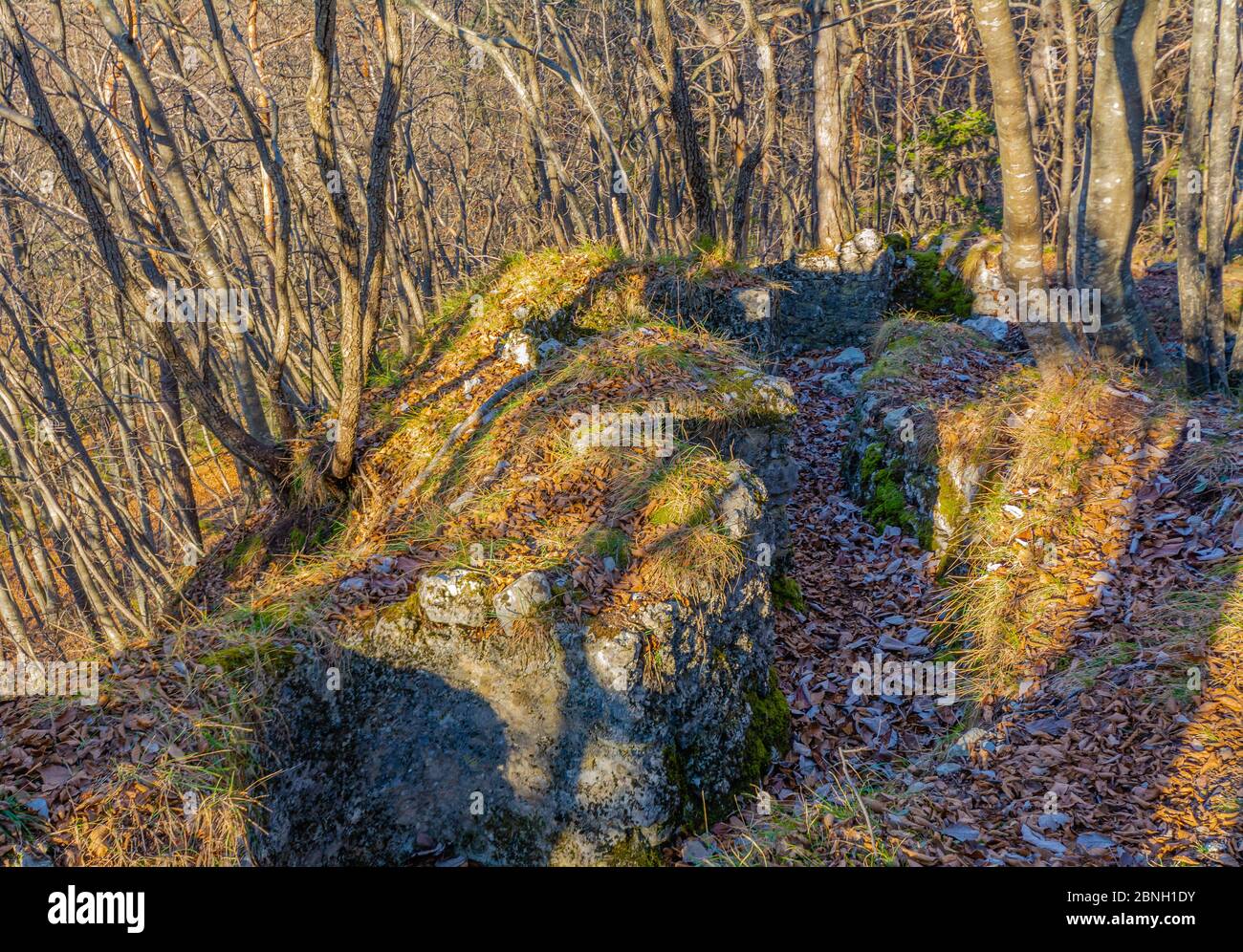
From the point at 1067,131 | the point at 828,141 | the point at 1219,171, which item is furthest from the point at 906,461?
the point at 828,141

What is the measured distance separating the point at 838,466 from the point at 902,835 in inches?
181

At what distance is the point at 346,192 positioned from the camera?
23.0 feet

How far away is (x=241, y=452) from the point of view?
6199 mm

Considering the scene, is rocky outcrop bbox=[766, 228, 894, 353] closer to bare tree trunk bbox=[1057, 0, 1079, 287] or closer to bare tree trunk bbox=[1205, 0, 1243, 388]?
bare tree trunk bbox=[1057, 0, 1079, 287]

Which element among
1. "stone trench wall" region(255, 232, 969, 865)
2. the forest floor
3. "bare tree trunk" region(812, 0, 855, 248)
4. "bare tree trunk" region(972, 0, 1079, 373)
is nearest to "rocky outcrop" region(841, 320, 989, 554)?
the forest floor

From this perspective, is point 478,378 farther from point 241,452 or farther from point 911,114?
point 911,114

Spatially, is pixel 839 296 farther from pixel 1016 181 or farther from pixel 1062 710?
pixel 1062 710

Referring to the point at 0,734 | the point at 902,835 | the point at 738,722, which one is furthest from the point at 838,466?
the point at 0,734

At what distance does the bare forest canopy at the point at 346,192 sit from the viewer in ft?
19.6

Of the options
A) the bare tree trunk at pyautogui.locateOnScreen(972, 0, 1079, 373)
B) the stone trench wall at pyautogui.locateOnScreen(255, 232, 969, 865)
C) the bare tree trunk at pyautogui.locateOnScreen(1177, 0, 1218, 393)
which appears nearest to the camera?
the stone trench wall at pyautogui.locateOnScreen(255, 232, 969, 865)

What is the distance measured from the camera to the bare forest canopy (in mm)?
5969

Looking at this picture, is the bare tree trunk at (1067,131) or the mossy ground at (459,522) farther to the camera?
the bare tree trunk at (1067,131)

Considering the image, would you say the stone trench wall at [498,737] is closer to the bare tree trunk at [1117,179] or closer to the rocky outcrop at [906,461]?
the rocky outcrop at [906,461]

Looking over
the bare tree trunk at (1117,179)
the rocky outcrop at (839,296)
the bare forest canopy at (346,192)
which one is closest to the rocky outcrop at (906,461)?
the bare forest canopy at (346,192)
